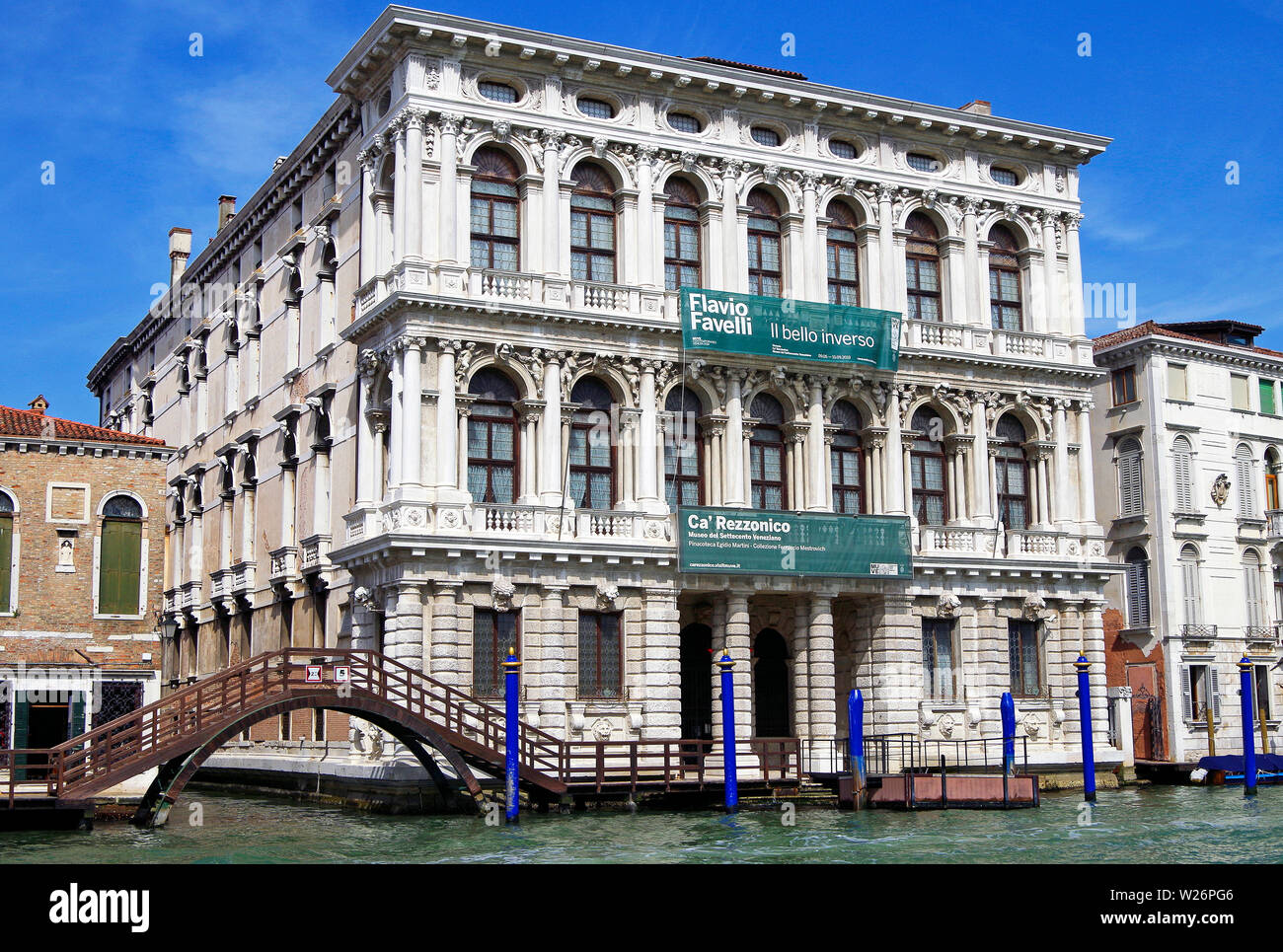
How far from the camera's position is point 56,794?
2295 centimetres

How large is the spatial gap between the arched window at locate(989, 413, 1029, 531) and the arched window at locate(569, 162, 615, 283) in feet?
33.3

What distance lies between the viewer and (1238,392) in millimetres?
44188

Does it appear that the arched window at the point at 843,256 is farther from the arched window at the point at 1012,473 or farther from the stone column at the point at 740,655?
the stone column at the point at 740,655

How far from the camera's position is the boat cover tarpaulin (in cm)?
3569

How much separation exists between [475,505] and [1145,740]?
74.7 ft

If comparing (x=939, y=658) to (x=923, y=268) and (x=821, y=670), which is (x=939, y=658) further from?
(x=923, y=268)

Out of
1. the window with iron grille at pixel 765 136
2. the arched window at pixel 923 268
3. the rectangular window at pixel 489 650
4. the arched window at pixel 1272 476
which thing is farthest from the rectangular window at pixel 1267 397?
the rectangular window at pixel 489 650

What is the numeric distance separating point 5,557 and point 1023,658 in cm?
2303

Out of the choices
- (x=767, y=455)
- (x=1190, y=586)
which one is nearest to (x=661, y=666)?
(x=767, y=455)

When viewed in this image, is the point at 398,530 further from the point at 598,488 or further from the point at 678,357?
the point at 678,357

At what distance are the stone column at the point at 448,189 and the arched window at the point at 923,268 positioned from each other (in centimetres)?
1107

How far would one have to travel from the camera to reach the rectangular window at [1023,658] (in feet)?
113
